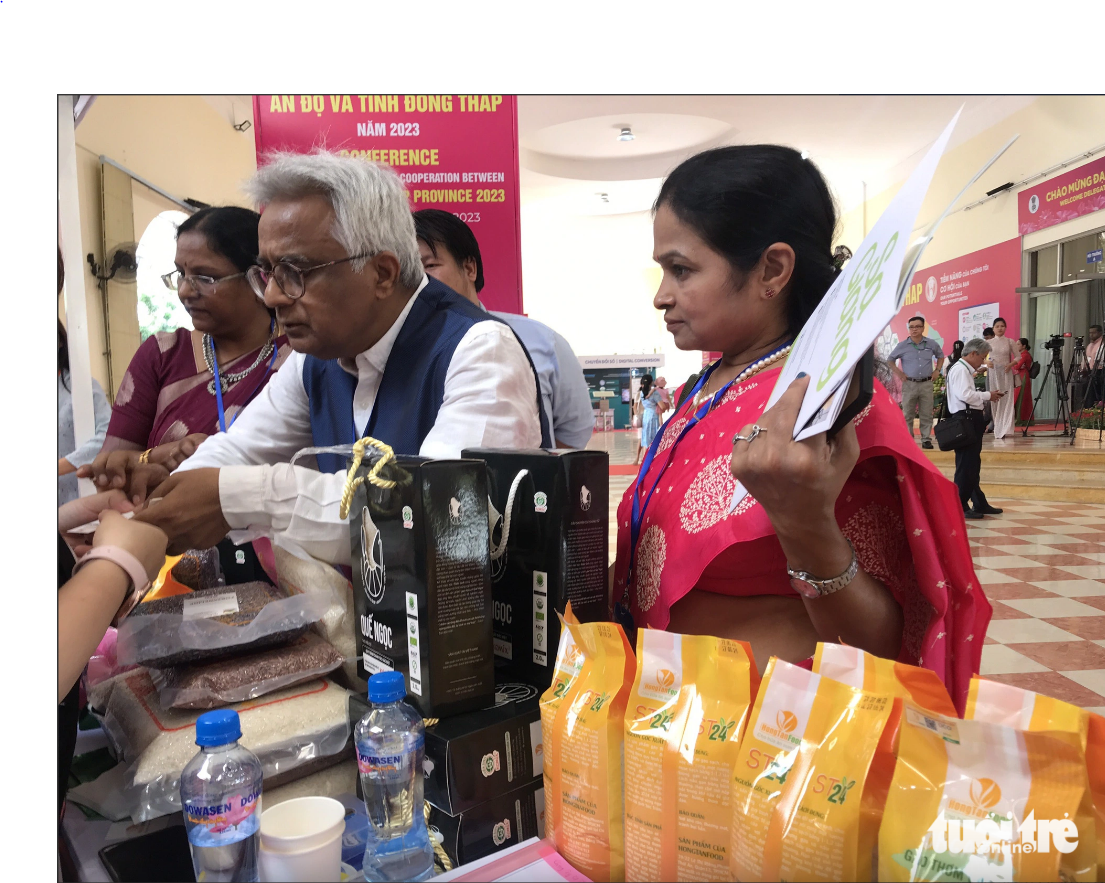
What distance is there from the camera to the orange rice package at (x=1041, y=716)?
43cm

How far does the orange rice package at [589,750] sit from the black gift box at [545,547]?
0.46 feet

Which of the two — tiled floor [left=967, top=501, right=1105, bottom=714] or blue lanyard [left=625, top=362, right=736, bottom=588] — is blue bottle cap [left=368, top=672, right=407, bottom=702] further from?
tiled floor [left=967, top=501, right=1105, bottom=714]

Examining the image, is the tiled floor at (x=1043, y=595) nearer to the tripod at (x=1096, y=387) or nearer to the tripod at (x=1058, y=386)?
the tripod at (x=1096, y=387)

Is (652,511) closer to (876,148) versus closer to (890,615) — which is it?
(890,615)

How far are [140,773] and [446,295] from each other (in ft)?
2.98

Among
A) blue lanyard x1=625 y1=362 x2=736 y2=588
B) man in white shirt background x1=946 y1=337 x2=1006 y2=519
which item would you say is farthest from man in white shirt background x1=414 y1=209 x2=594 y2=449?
man in white shirt background x1=946 y1=337 x2=1006 y2=519

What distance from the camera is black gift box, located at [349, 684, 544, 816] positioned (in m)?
0.64

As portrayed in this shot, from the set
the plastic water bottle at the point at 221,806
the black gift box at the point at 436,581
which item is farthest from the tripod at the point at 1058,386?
the plastic water bottle at the point at 221,806

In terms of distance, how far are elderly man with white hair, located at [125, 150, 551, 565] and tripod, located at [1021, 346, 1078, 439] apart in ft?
32.3

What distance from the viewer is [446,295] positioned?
52.7 inches

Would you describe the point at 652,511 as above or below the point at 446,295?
below

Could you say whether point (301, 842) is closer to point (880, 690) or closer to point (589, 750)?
point (589, 750)
